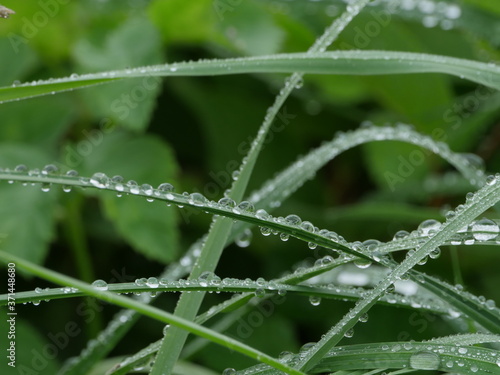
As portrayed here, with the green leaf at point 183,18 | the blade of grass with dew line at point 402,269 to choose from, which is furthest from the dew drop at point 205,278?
the green leaf at point 183,18

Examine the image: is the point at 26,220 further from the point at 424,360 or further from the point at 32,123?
the point at 424,360

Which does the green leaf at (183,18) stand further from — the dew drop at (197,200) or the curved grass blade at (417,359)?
the curved grass blade at (417,359)

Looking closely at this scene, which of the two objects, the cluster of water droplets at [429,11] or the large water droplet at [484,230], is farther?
the cluster of water droplets at [429,11]

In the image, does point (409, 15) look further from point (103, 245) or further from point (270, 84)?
point (103, 245)

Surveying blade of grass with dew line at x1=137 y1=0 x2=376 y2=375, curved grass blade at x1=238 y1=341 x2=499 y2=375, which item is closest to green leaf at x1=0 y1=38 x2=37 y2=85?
blade of grass with dew line at x1=137 y1=0 x2=376 y2=375

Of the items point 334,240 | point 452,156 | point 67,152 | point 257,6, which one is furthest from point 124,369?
point 257,6

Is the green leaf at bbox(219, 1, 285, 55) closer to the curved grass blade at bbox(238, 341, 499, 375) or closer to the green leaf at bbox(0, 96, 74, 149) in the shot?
the green leaf at bbox(0, 96, 74, 149)

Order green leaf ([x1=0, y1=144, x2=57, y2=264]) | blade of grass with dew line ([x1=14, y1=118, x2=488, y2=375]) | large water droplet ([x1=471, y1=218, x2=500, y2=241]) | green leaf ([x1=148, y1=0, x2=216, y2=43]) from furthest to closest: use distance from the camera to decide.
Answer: green leaf ([x1=148, y1=0, x2=216, y2=43]) < green leaf ([x1=0, y1=144, x2=57, y2=264]) < blade of grass with dew line ([x1=14, y1=118, x2=488, y2=375]) < large water droplet ([x1=471, y1=218, x2=500, y2=241])
